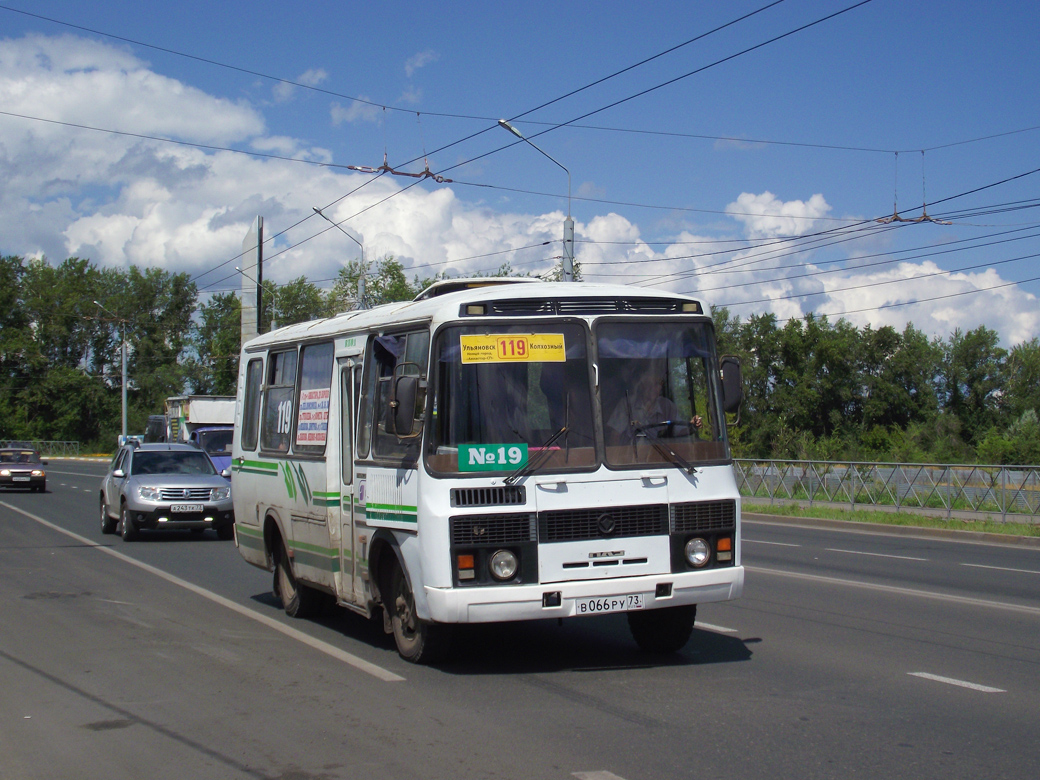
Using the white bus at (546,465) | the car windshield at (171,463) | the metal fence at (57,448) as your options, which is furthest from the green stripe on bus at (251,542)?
the metal fence at (57,448)

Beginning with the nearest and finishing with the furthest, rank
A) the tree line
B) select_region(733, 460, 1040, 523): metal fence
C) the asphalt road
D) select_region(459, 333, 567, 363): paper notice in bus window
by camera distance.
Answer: the asphalt road → select_region(459, 333, 567, 363): paper notice in bus window → select_region(733, 460, 1040, 523): metal fence → the tree line

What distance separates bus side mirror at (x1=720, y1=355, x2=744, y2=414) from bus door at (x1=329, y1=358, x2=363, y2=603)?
2915mm

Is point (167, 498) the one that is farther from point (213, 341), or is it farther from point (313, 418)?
point (213, 341)

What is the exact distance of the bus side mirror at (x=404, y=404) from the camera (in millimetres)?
7141

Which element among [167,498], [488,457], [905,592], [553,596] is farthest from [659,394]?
[167,498]

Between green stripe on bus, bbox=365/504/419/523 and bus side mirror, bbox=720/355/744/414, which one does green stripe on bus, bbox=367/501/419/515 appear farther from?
bus side mirror, bbox=720/355/744/414

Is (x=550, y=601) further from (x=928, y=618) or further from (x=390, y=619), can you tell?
(x=928, y=618)

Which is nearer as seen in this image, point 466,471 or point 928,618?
point 466,471

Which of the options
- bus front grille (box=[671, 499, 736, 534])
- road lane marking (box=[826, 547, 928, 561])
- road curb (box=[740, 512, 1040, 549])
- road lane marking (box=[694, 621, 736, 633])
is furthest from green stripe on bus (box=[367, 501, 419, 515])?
road curb (box=[740, 512, 1040, 549])

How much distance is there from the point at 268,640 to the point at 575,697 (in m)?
3.39

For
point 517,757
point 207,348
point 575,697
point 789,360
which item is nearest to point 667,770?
point 517,757

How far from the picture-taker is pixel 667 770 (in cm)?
520

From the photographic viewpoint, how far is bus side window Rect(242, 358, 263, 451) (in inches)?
446

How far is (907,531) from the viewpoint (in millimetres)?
22047
